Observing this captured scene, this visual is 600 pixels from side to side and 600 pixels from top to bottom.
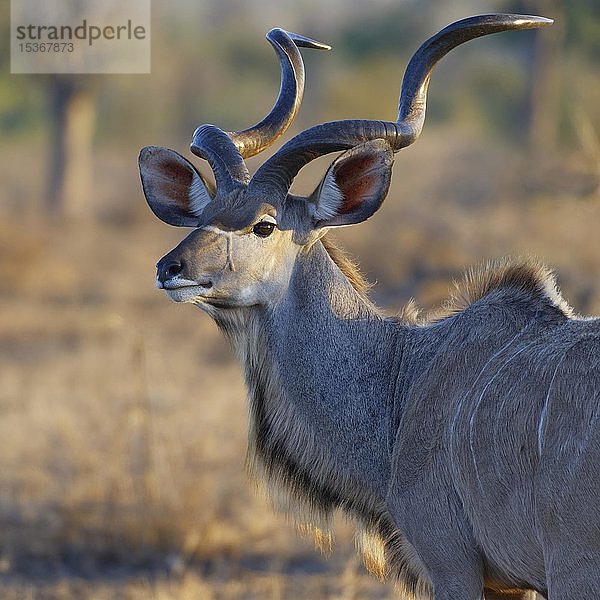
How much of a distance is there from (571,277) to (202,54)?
83.2ft

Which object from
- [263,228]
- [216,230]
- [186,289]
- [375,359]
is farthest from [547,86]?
[186,289]

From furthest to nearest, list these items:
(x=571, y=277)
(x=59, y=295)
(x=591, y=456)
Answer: (x=59, y=295)
(x=571, y=277)
(x=591, y=456)

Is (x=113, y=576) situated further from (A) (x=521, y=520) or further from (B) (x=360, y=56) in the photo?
(B) (x=360, y=56)

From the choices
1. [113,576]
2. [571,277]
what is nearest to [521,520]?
[113,576]

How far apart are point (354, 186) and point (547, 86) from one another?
20101 mm

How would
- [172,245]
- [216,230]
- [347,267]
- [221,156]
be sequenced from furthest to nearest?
[172,245] < [347,267] < [221,156] < [216,230]

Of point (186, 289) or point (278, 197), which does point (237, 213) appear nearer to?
point (278, 197)

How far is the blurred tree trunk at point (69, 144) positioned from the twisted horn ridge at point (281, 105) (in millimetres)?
18501

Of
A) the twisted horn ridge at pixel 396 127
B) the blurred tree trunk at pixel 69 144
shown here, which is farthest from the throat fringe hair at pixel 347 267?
the blurred tree trunk at pixel 69 144

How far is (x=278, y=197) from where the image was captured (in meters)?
4.23

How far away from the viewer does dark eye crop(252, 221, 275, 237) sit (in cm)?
415

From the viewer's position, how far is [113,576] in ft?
21.3

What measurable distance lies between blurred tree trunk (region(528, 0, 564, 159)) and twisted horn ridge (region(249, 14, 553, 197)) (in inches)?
672

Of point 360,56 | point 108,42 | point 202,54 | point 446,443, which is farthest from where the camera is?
point 202,54
